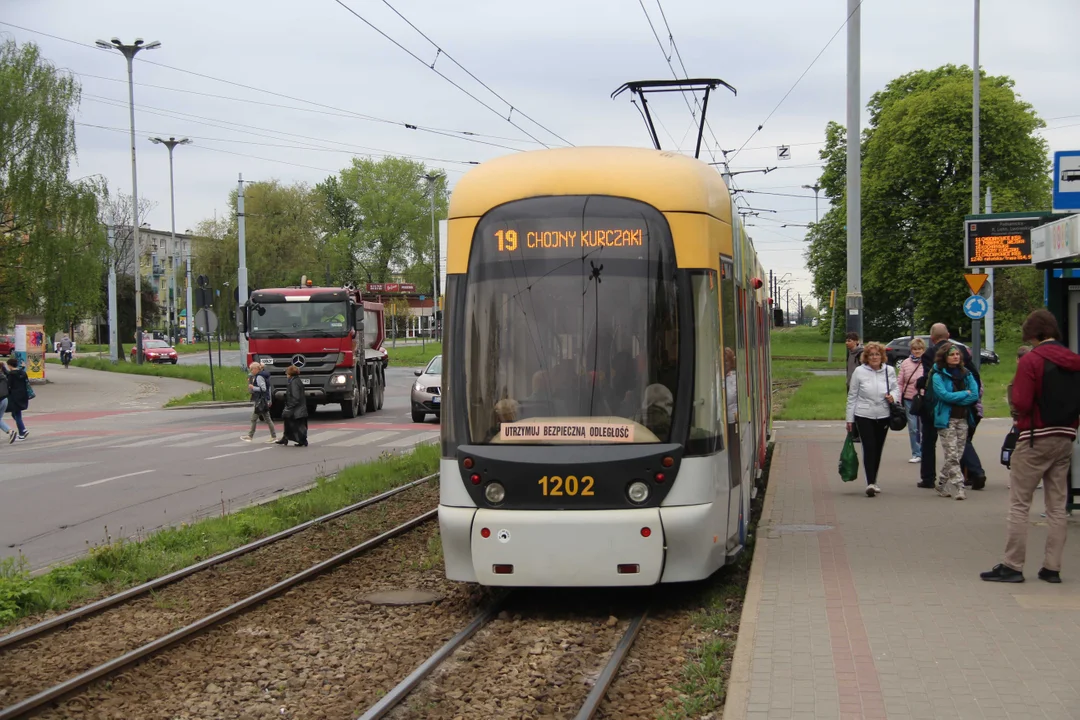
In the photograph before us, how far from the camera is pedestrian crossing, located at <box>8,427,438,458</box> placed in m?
23.1

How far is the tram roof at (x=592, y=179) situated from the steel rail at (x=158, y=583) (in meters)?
3.79

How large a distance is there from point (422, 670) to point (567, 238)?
10.0ft

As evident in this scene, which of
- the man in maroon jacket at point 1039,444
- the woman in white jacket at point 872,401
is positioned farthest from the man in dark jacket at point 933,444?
the man in maroon jacket at point 1039,444

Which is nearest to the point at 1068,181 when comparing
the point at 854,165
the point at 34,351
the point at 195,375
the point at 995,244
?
the point at 995,244

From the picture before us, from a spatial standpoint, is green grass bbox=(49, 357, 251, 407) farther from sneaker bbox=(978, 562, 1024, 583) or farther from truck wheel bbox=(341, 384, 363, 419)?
sneaker bbox=(978, 562, 1024, 583)

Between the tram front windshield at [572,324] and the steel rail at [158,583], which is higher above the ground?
the tram front windshield at [572,324]

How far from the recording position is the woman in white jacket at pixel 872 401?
12938 mm

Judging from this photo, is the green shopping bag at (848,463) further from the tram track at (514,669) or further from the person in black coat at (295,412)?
the person in black coat at (295,412)

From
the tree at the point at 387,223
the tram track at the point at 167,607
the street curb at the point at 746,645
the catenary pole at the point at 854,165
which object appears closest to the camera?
the street curb at the point at 746,645

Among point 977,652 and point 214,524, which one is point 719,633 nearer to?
point 977,652

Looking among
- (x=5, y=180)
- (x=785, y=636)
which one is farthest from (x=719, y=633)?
(x=5, y=180)

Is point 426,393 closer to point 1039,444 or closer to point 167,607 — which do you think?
point 167,607

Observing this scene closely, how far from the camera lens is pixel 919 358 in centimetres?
1516

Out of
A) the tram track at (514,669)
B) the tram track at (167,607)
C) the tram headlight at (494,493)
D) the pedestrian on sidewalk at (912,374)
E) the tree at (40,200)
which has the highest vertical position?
the tree at (40,200)
